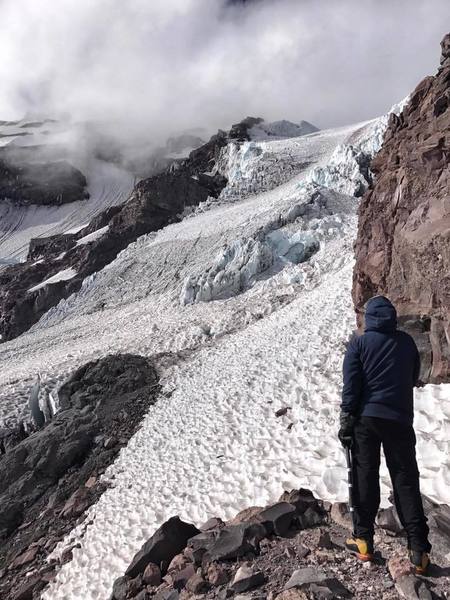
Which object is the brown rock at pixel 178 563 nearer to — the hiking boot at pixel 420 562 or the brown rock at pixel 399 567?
the brown rock at pixel 399 567

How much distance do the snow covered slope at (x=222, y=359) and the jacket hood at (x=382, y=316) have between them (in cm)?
229

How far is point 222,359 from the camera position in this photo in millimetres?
15578

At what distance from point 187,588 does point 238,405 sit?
20.5 ft

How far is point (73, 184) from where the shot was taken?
120m

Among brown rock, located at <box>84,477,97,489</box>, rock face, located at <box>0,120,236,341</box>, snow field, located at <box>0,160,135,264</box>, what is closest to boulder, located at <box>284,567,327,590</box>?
brown rock, located at <box>84,477,97,489</box>

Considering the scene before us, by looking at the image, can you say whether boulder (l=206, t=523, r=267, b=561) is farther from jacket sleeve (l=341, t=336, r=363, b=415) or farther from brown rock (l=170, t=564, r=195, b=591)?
jacket sleeve (l=341, t=336, r=363, b=415)

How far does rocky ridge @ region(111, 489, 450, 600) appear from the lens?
13.2ft

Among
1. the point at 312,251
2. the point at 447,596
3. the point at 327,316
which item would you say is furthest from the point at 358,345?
the point at 312,251

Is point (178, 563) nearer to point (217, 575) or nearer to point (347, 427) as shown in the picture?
point (217, 575)

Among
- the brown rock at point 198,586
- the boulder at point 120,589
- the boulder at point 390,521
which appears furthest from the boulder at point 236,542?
the boulder at point 390,521

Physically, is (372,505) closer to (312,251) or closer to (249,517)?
(249,517)

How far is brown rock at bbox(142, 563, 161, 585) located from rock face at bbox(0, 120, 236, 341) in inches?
1385

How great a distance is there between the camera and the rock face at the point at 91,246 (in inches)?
1586

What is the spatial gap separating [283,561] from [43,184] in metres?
132
